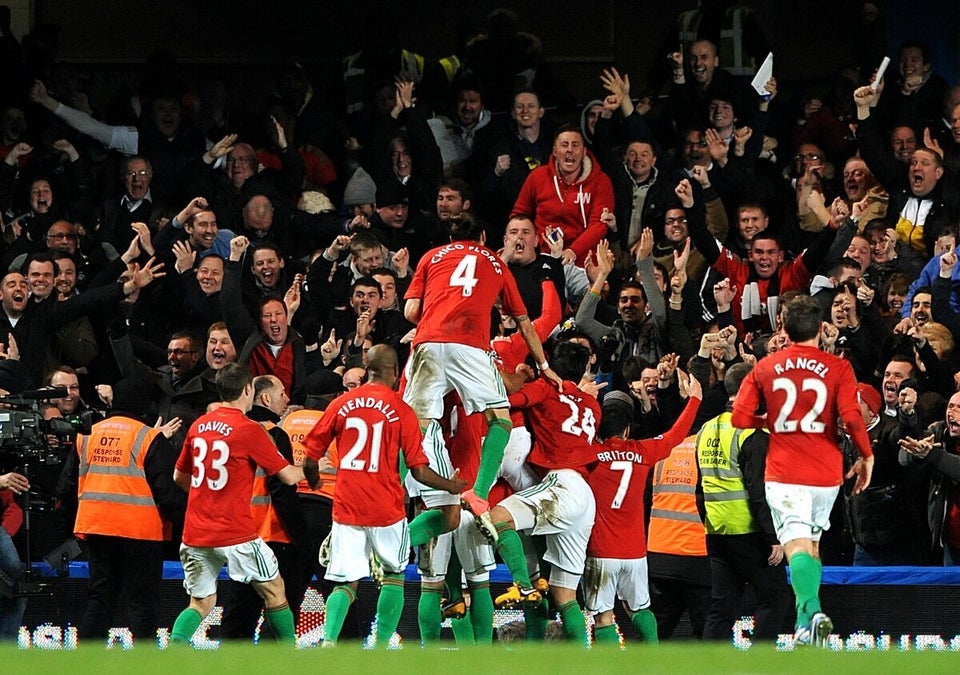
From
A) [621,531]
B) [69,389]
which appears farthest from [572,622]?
[69,389]

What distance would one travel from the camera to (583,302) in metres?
12.9

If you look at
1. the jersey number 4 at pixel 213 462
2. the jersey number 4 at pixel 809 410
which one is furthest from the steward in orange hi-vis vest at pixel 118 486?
the jersey number 4 at pixel 809 410

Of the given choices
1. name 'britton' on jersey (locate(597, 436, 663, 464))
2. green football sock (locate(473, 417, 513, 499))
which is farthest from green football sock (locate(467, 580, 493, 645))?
name 'britton' on jersey (locate(597, 436, 663, 464))

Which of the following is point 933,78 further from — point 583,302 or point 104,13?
point 104,13

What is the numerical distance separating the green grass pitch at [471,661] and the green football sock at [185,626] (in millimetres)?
3073

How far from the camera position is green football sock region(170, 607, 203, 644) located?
1018 cm

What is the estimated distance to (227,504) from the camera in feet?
34.0

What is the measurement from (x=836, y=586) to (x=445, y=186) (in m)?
5.08

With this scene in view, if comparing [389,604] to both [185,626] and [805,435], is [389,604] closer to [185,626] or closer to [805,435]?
[185,626]

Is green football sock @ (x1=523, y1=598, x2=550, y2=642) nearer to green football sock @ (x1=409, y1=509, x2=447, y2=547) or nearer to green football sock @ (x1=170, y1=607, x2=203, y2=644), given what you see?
green football sock @ (x1=409, y1=509, x2=447, y2=547)

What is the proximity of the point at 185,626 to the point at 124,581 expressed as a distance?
46.0 inches

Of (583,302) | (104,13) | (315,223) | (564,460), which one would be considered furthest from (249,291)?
(104,13)

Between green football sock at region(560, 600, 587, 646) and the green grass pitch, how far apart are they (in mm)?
3468

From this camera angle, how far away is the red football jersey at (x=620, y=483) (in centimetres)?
1102
